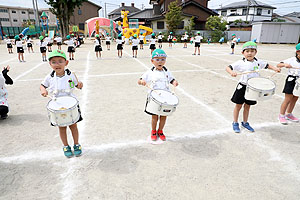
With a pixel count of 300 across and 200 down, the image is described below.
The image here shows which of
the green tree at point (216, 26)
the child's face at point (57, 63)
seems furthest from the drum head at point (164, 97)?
the green tree at point (216, 26)

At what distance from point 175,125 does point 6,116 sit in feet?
12.6

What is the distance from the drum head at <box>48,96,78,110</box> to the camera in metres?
2.71

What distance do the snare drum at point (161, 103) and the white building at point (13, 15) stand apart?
7388cm

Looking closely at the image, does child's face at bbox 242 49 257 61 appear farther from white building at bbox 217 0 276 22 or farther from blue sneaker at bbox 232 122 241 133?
white building at bbox 217 0 276 22

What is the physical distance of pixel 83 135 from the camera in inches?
153

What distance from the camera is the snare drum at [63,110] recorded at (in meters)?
2.67

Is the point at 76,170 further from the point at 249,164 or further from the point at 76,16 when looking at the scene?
the point at 76,16

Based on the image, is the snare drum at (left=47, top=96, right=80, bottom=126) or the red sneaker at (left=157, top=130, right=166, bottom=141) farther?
the red sneaker at (left=157, top=130, right=166, bottom=141)

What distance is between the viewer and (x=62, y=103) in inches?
110

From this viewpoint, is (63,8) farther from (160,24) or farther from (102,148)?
(102,148)

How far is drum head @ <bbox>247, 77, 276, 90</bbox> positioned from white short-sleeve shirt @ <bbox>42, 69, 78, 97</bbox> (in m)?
3.01

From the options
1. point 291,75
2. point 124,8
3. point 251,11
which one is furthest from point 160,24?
point 291,75

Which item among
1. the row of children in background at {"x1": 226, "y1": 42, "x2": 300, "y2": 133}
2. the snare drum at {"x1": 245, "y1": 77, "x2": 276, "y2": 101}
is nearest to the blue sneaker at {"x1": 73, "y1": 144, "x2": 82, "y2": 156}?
the row of children in background at {"x1": 226, "y1": 42, "x2": 300, "y2": 133}

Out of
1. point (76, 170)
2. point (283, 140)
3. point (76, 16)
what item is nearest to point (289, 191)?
point (283, 140)
